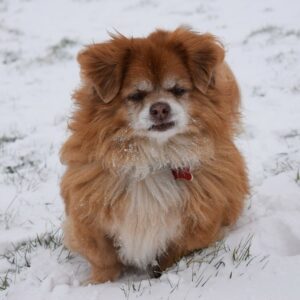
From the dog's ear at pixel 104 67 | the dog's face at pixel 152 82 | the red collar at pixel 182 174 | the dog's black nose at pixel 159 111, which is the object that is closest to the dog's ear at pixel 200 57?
the dog's face at pixel 152 82

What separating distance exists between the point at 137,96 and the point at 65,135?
2866mm

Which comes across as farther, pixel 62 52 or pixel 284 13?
pixel 284 13

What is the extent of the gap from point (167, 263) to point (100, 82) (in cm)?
132

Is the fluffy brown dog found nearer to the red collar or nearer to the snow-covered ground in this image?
the red collar

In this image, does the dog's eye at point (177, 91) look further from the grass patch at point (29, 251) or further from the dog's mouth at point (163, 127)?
the grass patch at point (29, 251)

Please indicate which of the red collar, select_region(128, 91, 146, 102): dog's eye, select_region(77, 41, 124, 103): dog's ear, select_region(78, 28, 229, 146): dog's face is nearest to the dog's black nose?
select_region(78, 28, 229, 146): dog's face

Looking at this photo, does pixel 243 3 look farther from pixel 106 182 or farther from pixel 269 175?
pixel 106 182

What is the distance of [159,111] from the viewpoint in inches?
118

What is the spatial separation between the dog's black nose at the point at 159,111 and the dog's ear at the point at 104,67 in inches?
10.0

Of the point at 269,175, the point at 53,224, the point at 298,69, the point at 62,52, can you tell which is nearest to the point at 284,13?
the point at 298,69

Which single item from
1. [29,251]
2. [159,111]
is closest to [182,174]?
[159,111]

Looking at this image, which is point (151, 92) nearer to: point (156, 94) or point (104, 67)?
point (156, 94)

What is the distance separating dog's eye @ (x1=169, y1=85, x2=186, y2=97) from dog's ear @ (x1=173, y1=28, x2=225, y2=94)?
9 centimetres

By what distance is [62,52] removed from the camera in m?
8.42
